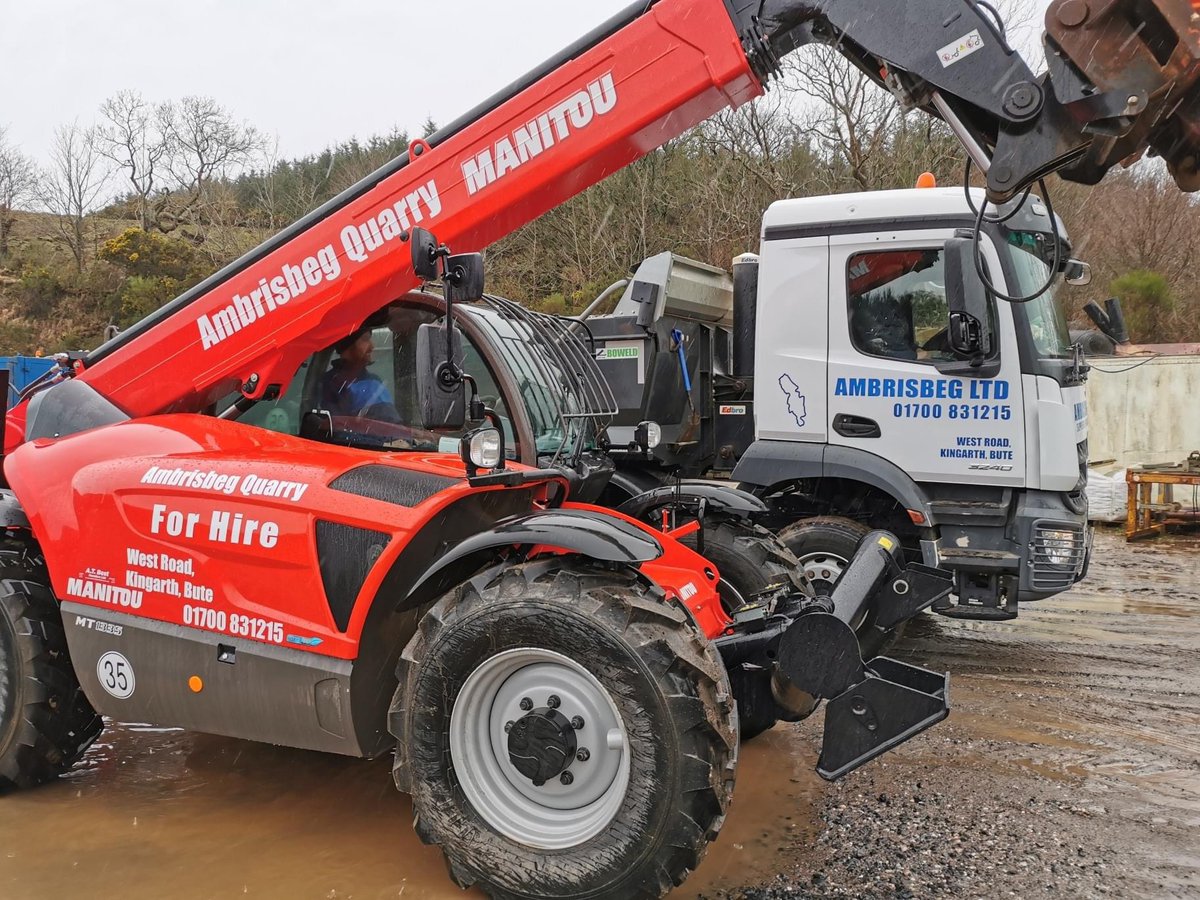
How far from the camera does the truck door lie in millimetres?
5805

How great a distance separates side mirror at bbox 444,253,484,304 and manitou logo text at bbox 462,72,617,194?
58cm

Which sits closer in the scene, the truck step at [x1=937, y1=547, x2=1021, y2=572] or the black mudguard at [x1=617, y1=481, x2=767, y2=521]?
the black mudguard at [x1=617, y1=481, x2=767, y2=521]

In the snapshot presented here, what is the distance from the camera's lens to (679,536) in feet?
14.9

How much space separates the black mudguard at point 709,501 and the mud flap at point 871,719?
1584 mm

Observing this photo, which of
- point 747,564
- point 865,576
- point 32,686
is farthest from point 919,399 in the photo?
point 32,686

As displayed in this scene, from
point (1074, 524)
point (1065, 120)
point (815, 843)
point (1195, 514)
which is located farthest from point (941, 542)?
point (1195, 514)

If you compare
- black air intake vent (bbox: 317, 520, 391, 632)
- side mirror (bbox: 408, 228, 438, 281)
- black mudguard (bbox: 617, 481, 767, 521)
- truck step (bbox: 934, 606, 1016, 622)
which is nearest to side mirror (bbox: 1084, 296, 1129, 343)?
truck step (bbox: 934, 606, 1016, 622)

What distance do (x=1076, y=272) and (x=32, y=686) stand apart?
21.0 ft

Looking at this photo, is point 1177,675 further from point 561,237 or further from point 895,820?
point 561,237

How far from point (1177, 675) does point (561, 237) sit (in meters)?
19.9

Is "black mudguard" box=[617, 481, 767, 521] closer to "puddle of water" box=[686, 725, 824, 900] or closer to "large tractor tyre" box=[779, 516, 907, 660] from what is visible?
"puddle of water" box=[686, 725, 824, 900]

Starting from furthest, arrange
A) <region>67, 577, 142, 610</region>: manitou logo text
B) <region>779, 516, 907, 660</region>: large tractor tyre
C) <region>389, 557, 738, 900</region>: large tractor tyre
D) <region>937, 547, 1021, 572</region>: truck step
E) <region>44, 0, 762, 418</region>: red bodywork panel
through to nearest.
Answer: <region>779, 516, 907, 660</region>: large tractor tyre, <region>937, 547, 1021, 572</region>: truck step, <region>67, 577, 142, 610</region>: manitou logo text, <region>44, 0, 762, 418</region>: red bodywork panel, <region>389, 557, 738, 900</region>: large tractor tyre

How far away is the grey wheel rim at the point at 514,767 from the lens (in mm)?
3102

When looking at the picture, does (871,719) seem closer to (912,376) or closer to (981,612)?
(981,612)
